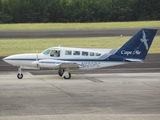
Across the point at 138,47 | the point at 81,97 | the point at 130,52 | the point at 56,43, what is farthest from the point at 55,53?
the point at 56,43

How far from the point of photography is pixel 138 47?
96.7 feet

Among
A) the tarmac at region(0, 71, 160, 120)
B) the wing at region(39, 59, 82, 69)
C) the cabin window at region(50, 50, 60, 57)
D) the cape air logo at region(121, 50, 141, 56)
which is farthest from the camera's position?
the cape air logo at region(121, 50, 141, 56)

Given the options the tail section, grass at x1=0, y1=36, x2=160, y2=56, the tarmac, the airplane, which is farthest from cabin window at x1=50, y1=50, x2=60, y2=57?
grass at x1=0, y1=36, x2=160, y2=56

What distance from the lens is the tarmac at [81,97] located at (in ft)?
55.4

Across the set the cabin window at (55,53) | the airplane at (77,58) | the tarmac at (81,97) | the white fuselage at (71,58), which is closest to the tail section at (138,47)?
the airplane at (77,58)

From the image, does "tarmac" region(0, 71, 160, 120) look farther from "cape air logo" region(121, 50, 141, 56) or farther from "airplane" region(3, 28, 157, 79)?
"cape air logo" region(121, 50, 141, 56)

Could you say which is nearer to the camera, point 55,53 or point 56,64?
point 56,64

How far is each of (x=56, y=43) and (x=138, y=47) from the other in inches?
881

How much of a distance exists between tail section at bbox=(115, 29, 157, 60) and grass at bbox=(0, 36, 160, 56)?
1633cm

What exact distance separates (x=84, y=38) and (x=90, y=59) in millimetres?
26616

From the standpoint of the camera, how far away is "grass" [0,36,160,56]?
47.7m

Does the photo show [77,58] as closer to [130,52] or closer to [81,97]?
[130,52]

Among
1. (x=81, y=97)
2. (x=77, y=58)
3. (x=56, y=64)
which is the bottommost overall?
(x=81, y=97)

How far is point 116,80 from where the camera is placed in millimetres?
27766
